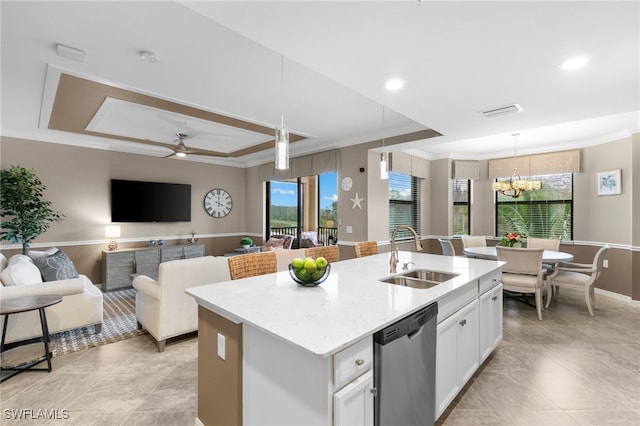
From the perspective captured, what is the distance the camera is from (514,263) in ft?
13.0

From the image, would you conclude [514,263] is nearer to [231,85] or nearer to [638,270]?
[638,270]

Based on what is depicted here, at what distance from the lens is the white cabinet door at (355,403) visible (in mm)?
1152

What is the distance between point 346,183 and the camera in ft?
17.3

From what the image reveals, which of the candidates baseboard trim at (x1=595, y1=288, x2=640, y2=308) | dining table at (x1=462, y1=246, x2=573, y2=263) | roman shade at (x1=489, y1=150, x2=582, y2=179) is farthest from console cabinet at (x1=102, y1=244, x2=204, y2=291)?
baseboard trim at (x1=595, y1=288, x2=640, y2=308)

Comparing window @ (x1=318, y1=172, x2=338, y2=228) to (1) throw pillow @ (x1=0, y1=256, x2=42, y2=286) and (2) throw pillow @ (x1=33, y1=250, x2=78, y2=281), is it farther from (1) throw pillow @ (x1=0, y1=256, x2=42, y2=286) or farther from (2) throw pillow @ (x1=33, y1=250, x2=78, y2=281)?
(1) throw pillow @ (x1=0, y1=256, x2=42, y2=286)

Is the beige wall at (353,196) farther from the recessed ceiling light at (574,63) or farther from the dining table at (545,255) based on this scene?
the recessed ceiling light at (574,63)

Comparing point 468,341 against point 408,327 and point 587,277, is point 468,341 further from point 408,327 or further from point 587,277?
point 587,277

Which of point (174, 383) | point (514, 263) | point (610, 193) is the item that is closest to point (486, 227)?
point (610, 193)

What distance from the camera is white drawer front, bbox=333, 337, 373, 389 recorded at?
3.83 ft

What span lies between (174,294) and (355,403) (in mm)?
2313

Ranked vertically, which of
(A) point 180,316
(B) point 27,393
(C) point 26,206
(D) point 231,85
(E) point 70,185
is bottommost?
(B) point 27,393

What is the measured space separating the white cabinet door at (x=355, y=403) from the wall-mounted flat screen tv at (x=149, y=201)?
233 inches

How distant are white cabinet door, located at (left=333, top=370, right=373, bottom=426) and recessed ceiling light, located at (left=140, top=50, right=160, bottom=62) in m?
2.74

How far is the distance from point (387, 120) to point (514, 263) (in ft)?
8.37
